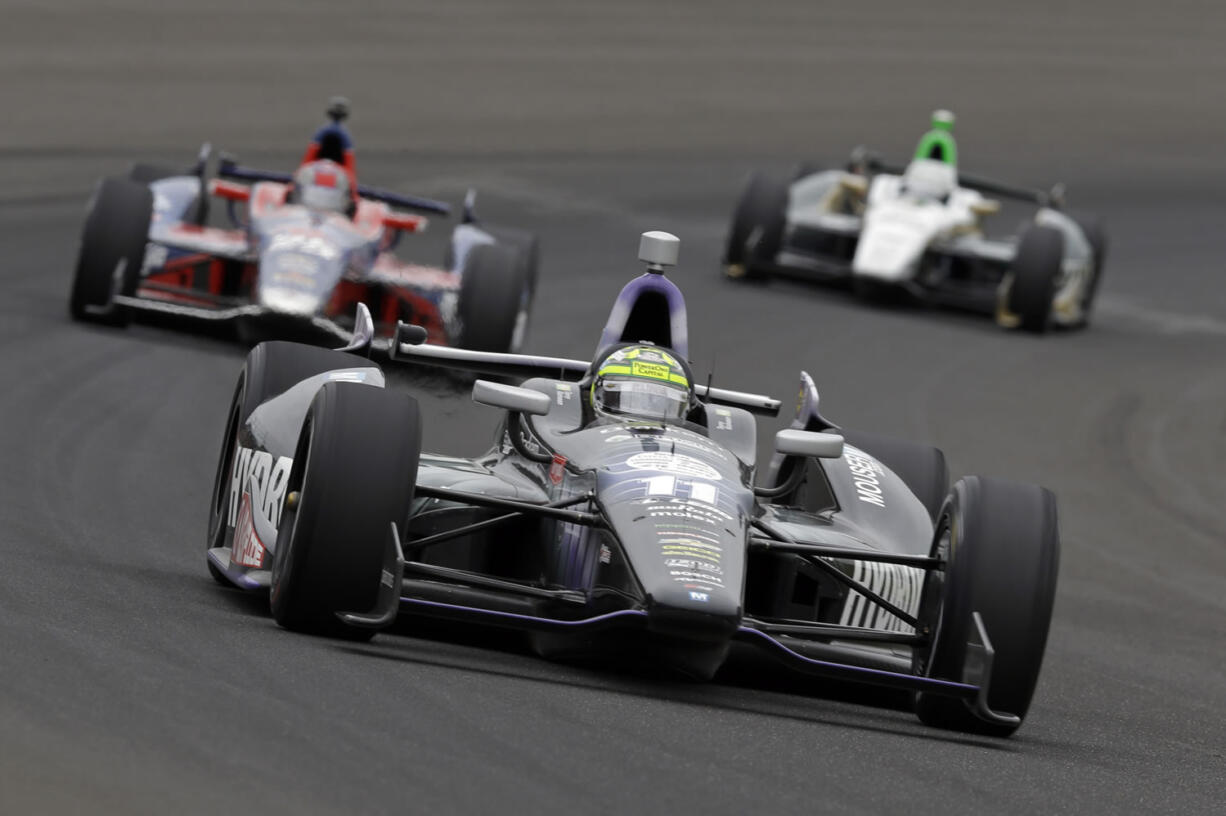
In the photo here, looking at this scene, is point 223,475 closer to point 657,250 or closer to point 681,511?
point 657,250

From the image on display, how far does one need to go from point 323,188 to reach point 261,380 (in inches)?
355

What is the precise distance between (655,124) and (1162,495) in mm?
22129

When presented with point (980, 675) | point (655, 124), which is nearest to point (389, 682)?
point (980, 675)

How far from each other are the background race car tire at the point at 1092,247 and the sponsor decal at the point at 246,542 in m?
18.0

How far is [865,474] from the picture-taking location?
10953 millimetres

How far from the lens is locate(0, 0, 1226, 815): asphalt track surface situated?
7293 mm

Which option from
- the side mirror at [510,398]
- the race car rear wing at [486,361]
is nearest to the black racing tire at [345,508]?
the side mirror at [510,398]

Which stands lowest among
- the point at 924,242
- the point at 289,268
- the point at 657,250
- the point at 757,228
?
the point at 757,228

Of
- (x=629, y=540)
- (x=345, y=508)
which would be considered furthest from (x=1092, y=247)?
(x=345, y=508)

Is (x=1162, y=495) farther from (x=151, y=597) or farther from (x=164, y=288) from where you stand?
(x=151, y=597)

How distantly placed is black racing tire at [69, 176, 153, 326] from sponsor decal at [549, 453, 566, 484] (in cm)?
913

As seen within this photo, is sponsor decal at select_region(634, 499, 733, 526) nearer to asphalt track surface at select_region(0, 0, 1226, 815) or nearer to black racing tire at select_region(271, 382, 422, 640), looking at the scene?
asphalt track surface at select_region(0, 0, 1226, 815)

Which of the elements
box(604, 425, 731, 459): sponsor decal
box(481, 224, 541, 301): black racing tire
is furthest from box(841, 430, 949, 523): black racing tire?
box(481, 224, 541, 301): black racing tire

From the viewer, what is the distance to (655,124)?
39.4 metres
